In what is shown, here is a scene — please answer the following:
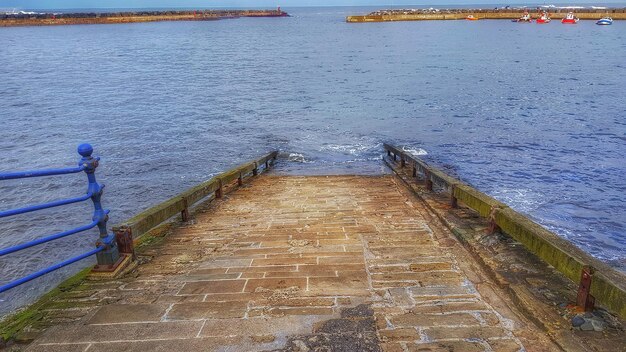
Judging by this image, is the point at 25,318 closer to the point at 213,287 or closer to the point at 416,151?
the point at 213,287

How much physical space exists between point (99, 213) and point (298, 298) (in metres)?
2.66

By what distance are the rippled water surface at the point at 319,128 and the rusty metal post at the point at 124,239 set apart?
449 centimetres

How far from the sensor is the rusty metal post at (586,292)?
3.94 meters

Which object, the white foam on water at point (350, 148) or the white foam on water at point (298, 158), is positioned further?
the white foam on water at point (350, 148)

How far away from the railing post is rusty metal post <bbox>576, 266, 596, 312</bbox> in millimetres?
5185

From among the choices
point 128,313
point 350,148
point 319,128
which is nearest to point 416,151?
point 350,148

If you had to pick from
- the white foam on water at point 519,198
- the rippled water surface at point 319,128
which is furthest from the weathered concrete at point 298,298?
the white foam on water at point 519,198

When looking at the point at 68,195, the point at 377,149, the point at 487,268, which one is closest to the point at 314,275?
the point at 487,268

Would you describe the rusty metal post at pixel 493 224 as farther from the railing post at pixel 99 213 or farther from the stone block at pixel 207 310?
the railing post at pixel 99 213

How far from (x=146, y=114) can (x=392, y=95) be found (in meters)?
18.4

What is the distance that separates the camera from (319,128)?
2408cm

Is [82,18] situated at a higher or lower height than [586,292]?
higher

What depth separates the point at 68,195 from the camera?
46.6 ft

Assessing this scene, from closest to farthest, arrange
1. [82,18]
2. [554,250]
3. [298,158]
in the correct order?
[554,250] < [298,158] < [82,18]
